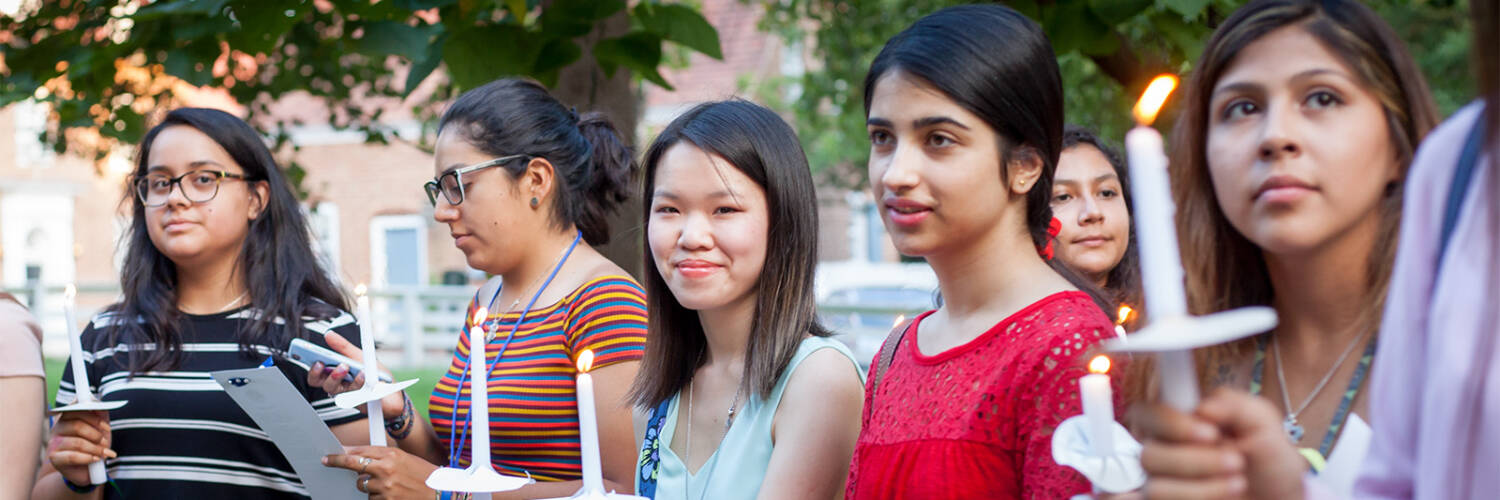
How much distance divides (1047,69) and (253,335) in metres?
2.20

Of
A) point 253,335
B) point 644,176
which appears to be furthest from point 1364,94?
point 253,335

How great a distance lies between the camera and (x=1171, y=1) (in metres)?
3.44

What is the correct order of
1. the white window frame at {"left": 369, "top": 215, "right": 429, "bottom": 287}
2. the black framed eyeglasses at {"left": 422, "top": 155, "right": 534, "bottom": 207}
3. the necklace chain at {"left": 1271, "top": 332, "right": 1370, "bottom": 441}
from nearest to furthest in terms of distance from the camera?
1. the necklace chain at {"left": 1271, "top": 332, "right": 1370, "bottom": 441}
2. the black framed eyeglasses at {"left": 422, "top": 155, "right": 534, "bottom": 207}
3. the white window frame at {"left": 369, "top": 215, "right": 429, "bottom": 287}

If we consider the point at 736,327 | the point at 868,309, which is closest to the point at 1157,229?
the point at 736,327

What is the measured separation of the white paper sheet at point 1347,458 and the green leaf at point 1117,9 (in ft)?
7.98

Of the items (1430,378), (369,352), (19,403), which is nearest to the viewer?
(1430,378)

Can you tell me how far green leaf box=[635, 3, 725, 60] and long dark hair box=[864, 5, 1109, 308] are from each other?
1615 mm

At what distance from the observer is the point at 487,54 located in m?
3.66

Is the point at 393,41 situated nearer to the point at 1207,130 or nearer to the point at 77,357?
the point at 77,357

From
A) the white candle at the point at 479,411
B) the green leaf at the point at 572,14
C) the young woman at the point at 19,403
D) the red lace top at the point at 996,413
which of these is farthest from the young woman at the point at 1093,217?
the young woman at the point at 19,403

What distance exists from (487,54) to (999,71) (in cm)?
193

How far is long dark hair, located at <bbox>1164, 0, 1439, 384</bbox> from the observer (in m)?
1.56

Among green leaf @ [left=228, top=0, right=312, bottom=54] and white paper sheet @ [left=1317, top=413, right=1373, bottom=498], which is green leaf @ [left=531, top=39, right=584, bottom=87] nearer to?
green leaf @ [left=228, top=0, right=312, bottom=54]

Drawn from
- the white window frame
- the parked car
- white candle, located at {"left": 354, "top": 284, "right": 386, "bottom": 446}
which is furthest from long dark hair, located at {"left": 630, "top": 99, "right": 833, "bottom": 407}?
the white window frame
